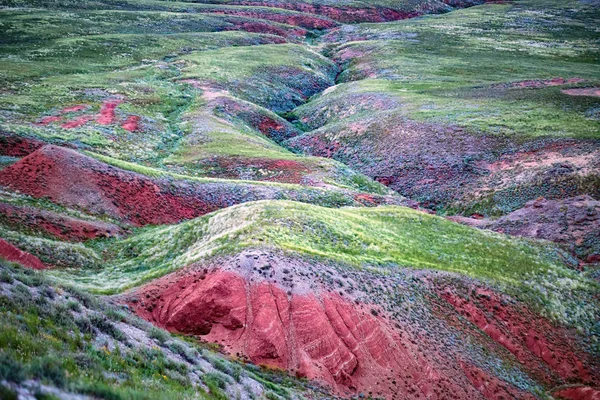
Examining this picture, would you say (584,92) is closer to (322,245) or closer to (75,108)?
(322,245)

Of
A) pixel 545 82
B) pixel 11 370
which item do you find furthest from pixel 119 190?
pixel 545 82

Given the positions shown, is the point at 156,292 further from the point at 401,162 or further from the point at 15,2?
the point at 15,2

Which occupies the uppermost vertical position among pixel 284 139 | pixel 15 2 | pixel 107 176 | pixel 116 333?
pixel 15 2

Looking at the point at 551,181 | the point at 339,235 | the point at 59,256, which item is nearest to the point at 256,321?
the point at 339,235

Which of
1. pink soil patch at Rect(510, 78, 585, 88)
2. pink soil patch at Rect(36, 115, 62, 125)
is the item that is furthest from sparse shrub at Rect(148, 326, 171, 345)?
pink soil patch at Rect(510, 78, 585, 88)

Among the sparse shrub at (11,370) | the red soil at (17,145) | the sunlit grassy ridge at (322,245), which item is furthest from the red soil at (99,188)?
the sparse shrub at (11,370)

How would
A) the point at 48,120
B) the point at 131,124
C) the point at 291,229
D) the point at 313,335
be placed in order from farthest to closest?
the point at 131,124 → the point at 48,120 → the point at 291,229 → the point at 313,335

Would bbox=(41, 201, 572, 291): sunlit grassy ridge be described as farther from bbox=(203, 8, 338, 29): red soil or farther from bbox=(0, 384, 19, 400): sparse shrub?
bbox=(203, 8, 338, 29): red soil
